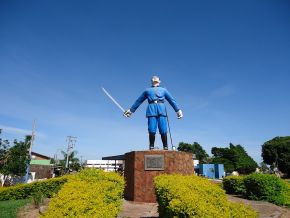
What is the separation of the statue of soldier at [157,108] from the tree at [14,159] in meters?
15.3

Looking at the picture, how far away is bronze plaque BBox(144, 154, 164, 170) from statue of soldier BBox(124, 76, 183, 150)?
655mm

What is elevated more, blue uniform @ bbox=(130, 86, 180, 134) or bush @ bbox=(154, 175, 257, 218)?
blue uniform @ bbox=(130, 86, 180, 134)

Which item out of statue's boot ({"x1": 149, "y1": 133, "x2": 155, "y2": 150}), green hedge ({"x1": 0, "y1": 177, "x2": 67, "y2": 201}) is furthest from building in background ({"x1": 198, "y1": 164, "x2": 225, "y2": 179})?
statue's boot ({"x1": 149, "y1": 133, "x2": 155, "y2": 150})

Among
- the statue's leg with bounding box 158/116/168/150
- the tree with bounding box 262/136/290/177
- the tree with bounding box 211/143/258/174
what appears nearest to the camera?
the statue's leg with bounding box 158/116/168/150

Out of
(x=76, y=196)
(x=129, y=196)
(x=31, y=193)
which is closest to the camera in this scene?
(x=76, y=196)

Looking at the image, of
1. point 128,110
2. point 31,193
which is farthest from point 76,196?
point 31,193

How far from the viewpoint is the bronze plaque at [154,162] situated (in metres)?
→ 9.01

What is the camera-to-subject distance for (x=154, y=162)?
9.06m

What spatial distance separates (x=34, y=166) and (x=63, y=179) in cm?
3091

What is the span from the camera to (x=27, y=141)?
77.4ft

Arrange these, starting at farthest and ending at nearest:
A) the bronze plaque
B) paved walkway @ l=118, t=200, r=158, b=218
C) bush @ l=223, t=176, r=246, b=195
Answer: bush @ l=223, t=176, r=246, b=195 < the bronze plaque < paved walkway @ l=118, t=200, r=158, b=218

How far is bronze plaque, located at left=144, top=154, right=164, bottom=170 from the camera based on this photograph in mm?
9008

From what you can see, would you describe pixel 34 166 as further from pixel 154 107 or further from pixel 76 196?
pixel 76 196

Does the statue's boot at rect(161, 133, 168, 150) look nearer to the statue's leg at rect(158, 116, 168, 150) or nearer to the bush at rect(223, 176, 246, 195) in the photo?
the statue's leg at rect(158, 116, 168, 150)
